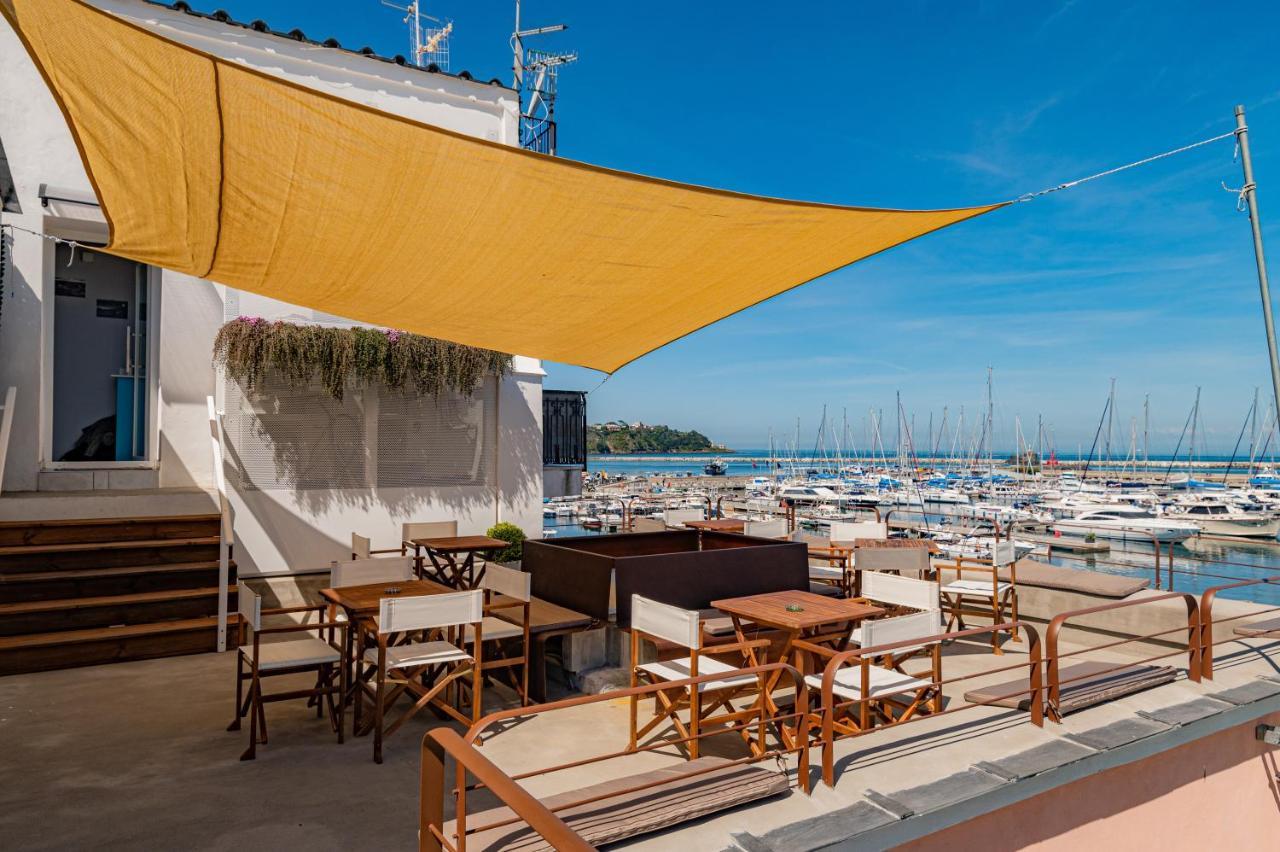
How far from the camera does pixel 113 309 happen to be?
778cm

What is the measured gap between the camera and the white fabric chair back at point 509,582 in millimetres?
4293

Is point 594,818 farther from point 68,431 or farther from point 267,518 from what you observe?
point 68,431

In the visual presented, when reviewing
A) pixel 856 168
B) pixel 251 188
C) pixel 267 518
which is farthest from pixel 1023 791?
pixel 856 168

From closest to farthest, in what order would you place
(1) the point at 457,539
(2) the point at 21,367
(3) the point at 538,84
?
(2) the point at 21,367 → (1) the point at 457,539 → (3) the point at 538,84

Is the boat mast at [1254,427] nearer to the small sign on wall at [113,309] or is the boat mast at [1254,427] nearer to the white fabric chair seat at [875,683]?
the white fabric chair seat at [875,683]

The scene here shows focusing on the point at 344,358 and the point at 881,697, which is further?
the point at 344,358

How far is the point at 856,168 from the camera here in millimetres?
26781

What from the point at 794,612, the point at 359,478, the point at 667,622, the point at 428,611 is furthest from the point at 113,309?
the point at 794,612

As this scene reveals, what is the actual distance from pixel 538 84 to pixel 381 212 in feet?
26.0

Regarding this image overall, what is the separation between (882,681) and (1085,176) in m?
2.99

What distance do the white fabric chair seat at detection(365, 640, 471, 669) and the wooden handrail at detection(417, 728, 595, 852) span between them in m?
1.83

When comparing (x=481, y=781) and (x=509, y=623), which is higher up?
(x=481, y=781)

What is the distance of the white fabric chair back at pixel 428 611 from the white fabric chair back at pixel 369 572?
102cm

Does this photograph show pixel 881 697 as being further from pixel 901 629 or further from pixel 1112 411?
pixel 1112 411
